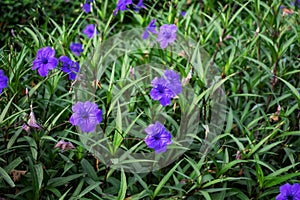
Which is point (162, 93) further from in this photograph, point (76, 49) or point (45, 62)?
point (76, 49)

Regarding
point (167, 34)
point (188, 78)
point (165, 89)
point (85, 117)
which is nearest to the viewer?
point (85, 117)

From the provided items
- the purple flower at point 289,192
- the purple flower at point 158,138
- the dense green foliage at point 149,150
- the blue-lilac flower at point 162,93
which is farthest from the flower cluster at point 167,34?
the purple flower at point 289,192

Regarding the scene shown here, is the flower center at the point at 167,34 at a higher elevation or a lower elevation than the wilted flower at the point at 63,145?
higher

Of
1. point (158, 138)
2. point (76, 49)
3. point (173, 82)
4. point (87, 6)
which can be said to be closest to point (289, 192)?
point (158, 138)

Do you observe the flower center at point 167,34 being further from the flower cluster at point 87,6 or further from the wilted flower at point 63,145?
the wilted flower at point 63,145

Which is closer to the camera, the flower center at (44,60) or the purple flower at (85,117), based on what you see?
the purple flower at (85,117)

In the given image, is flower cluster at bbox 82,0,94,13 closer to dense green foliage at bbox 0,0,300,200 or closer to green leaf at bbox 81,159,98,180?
dense green foliage at bbox 0,0,300,200

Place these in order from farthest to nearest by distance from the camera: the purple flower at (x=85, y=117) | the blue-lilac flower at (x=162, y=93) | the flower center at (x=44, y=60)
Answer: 1. the flower center at (x=44, y=60)
2. the blue-lilac flower at (x=162, y=93)
3. the purple flower at (x=85, y=117)

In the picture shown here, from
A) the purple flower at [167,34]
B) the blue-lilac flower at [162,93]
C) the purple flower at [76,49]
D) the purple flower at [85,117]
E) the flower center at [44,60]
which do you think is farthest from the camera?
the purple flower at [76,49]
